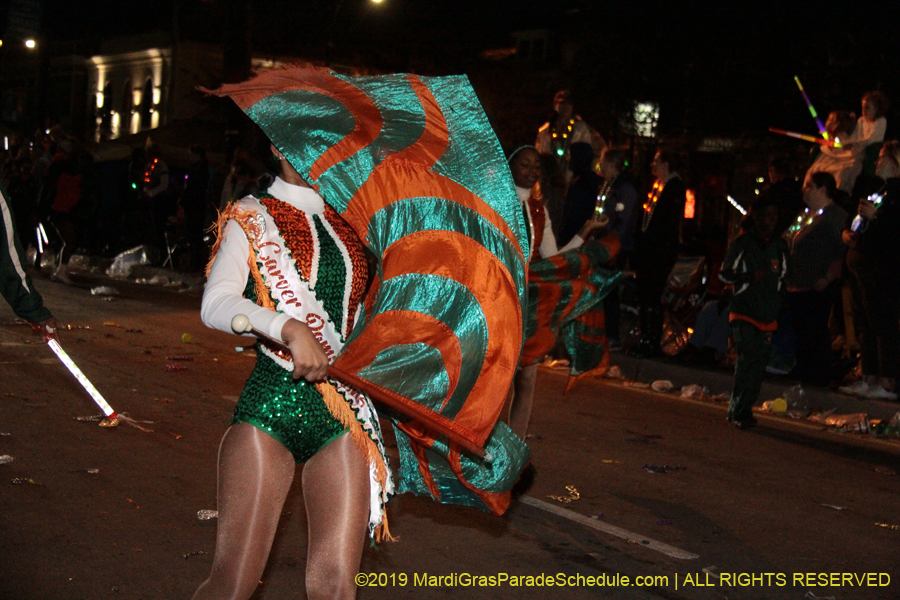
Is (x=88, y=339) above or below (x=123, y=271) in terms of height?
above

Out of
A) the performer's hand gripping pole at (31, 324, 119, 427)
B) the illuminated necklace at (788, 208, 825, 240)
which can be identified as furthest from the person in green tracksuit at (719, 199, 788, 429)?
the performer's hand gripping pole at (31, 324, 119, 427)

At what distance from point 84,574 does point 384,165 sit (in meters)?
2.45

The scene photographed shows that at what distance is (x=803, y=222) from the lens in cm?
1125

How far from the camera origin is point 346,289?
333cm

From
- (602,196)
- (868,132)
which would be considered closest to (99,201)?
(602,196)

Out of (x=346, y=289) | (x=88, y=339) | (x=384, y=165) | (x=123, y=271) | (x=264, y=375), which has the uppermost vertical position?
(x=384, y=165)

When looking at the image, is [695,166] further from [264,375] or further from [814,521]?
[264,375]

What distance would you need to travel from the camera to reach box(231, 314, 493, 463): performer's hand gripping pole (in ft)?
9.39

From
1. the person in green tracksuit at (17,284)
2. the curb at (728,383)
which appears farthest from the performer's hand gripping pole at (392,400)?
the curb at (728,383)

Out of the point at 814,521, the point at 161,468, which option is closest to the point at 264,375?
the point at 161,468

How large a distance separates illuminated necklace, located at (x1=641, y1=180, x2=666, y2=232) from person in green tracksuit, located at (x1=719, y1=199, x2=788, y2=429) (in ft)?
9.10

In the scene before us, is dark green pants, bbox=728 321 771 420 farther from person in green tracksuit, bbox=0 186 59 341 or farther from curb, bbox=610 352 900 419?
person in green tracksuit, bbox=0 186 59 341

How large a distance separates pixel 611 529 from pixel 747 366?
12.0 feet

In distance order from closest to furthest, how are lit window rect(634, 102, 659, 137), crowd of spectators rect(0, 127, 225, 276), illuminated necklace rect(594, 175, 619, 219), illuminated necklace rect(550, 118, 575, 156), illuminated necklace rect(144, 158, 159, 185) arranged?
1. illuminated necklace rect(594, 175, 619, 219)
2. illuminated necklace rect(550, 118, 575, 156)
3. crowd of spectators rect(0, 127, 225, 276)
4. illuminated necklace rect(144, 158, 159, 185)
5. lit window rect(634, 102, 659, 137)
